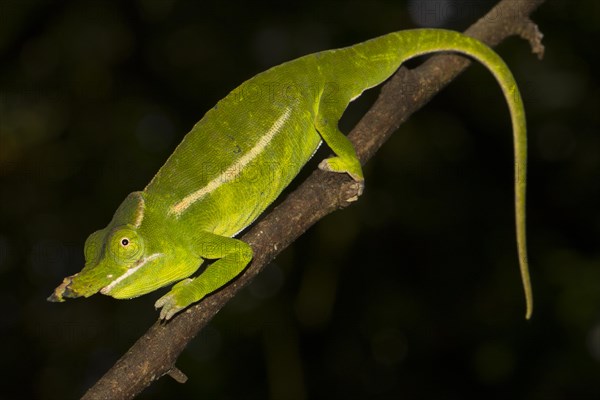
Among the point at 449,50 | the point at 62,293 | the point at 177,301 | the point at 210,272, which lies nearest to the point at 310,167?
the point at 449,50

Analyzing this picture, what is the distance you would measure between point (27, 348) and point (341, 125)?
11.9 feet

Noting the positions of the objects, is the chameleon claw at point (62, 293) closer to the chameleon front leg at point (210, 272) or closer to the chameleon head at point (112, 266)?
the chameleon head at point (112, 266)

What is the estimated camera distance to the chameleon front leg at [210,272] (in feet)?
8.87

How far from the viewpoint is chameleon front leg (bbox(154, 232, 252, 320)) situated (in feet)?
8.87

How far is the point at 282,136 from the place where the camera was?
10.6 ft

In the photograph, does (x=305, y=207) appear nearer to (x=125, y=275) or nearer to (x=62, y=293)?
(x=125, y=275)

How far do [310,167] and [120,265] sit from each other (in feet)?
13.5

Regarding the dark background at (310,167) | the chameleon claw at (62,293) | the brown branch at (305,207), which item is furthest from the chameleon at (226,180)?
the dark background at (310,167)

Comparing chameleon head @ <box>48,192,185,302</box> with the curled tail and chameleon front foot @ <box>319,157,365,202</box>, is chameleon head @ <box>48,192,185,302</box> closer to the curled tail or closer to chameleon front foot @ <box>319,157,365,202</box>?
chameleon front foot @ <box>319,157,365,202</box>

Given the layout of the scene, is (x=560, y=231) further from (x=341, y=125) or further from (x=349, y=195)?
(x=349, y=195)

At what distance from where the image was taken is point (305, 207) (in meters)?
3.10

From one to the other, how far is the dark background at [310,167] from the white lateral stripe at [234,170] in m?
2.74

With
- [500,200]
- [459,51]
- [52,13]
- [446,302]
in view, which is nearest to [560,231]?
[500,200]

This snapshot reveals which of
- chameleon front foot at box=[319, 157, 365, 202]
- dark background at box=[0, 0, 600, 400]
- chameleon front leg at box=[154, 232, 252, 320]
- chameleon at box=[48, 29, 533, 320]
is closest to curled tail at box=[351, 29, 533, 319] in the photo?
chameleon at box=[48, 29, 533, 320]
